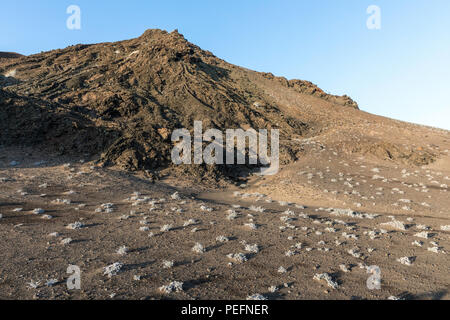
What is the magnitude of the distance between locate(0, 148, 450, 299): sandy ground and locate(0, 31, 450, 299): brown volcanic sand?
0.22ft

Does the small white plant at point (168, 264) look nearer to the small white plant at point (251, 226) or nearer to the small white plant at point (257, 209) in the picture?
the small white plant at point (251, 226)

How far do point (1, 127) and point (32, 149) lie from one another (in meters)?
4.51

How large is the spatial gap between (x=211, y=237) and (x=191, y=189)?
977 centimetres

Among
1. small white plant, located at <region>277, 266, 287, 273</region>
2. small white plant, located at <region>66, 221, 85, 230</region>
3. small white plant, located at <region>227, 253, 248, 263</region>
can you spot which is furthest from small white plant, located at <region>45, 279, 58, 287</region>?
small white plant, located at <region>277, 266, 287, 273</region>

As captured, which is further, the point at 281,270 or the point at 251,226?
the point at 251,226

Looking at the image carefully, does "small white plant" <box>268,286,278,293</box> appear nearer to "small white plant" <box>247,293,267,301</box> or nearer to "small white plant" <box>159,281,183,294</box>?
"small white plant" <box>247,293,267,301</box>

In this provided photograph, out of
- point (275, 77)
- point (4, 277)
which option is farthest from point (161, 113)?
point (275, 77)

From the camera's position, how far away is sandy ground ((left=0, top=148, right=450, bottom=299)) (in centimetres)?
686

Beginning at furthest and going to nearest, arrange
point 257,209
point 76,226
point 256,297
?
point 257,209 < point 76,226 < point 256,297

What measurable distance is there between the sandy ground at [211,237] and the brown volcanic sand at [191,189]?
0.22 feet

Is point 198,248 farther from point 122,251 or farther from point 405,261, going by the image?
point 405,261

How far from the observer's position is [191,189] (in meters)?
19.7

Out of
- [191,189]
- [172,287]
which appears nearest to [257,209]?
[191,189]
